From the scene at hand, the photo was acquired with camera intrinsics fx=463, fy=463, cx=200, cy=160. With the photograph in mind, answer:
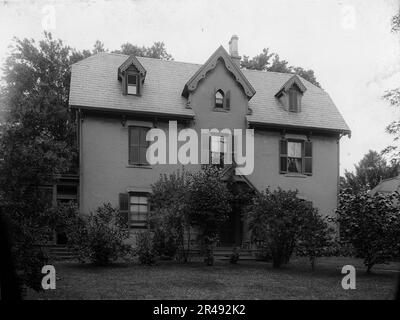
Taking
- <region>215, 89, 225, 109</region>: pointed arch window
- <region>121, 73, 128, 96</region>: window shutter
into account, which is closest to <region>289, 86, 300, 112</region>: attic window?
<region>215, 89, 225, 109</region>: pointed arch window

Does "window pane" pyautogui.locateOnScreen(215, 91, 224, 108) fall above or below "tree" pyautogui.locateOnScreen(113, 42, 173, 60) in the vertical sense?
below

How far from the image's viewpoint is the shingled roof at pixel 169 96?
1930 centimetres

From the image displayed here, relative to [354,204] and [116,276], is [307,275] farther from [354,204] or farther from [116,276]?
[116,276]

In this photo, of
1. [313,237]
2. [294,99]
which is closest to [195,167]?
[294,99]

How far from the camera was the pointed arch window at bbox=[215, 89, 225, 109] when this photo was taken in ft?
67.7

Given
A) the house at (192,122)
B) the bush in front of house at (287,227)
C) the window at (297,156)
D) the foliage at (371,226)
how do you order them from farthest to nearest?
the window at (297,156)
the house at (192,122)
the bush in front of house at (287,227)
the foliage at (371,226)

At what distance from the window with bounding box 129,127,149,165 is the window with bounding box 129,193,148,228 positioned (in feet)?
4.64

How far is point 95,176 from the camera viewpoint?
1877cm

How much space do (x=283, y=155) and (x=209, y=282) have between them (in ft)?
35.6

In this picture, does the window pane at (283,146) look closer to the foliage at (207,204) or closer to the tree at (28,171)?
the foliage at (207,204)

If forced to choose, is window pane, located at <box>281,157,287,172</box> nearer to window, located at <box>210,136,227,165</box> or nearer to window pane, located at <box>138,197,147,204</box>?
window, located at <box>210,136,227,165</box>

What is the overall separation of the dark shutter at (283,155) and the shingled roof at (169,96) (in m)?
0.89

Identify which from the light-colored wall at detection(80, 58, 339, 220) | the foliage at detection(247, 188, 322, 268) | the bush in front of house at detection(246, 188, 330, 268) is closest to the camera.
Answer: the bush in front of house at detection(246, 188, 330, 268)

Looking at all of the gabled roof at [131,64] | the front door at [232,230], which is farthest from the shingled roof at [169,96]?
the front door at [232,230]
